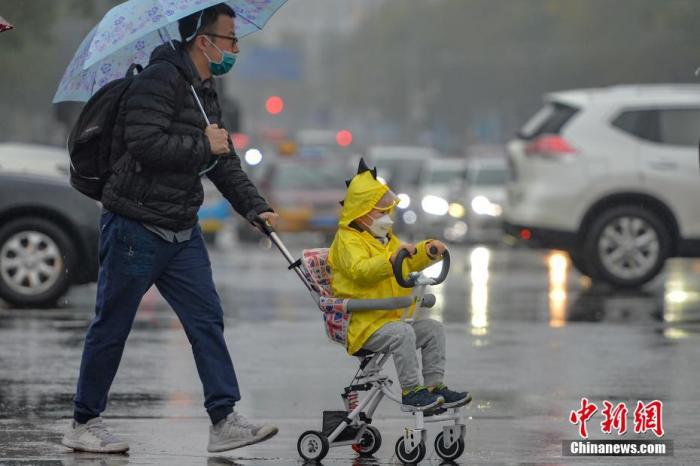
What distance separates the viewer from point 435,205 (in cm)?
3278

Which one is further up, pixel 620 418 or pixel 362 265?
pixel 362 265

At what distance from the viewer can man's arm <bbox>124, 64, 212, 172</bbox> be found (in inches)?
293

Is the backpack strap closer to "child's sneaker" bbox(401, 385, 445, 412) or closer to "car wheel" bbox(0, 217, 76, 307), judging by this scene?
"child's sneaker" bbox(401, 385, 445, 412)

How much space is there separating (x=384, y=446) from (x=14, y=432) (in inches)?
66.0

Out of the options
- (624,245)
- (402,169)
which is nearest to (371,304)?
(624,245)

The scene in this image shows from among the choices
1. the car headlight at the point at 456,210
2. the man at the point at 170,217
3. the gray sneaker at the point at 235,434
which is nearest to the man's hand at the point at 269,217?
the man at the point at 170,217

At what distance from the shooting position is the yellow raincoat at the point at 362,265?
7332 millimetres

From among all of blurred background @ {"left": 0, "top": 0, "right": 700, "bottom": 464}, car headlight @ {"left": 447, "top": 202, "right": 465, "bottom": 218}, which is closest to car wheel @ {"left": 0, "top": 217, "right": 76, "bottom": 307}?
blurred background @ {"left": 0, "top": 0, "right": 700, "bottom": 464}

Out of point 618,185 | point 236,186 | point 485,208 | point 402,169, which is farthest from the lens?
point 402,169

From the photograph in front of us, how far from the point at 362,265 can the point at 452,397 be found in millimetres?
648

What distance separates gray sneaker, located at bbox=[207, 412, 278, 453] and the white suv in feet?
32.7

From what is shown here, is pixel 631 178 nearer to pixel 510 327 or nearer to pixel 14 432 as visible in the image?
pixel 510 327

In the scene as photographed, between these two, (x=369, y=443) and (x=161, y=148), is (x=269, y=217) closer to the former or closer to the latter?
(x=161, y=148)

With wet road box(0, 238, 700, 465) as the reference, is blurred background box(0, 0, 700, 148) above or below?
above
